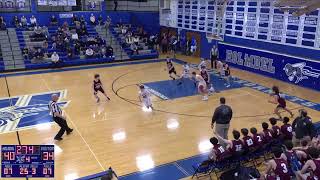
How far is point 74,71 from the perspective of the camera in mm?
21344

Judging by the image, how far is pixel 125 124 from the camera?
12047 mm

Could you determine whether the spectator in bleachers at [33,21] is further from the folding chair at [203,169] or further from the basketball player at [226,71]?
the folding chair at [203,169]

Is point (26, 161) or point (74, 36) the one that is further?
point (74, 36)

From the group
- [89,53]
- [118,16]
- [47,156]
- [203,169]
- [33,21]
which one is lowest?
[203,169]

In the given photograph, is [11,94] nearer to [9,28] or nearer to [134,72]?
[134,72]

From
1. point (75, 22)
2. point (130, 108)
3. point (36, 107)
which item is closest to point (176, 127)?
point (130, 108)

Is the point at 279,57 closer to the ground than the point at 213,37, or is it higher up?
closer to the ground

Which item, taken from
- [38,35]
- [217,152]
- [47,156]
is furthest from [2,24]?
[217,152]

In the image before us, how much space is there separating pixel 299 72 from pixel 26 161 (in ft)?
51.3

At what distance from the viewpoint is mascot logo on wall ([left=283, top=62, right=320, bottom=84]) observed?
55.4 feet

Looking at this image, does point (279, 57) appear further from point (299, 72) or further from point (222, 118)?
point (222, 118)

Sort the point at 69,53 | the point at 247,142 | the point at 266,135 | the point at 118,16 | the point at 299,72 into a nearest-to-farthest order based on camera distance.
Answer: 1. the point at 247,142
2. the point at 266,135
3. the point at 299,72
4. the point at 69,53
5. the point at 118,16

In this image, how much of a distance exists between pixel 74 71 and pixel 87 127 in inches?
410

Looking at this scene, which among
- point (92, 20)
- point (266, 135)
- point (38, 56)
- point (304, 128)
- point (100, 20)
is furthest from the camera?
point (100, 20)
